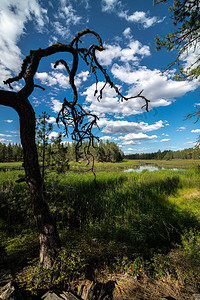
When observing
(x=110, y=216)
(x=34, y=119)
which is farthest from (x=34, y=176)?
(x=110, y=216)

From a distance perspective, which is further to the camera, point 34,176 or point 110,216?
point 110,216

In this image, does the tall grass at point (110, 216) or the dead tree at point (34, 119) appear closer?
the dead tree at point (34, 119)

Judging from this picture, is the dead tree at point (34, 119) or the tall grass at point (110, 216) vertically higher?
the dead tree at point (34, 119)

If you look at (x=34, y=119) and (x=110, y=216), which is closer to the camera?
(x=34, y=119)

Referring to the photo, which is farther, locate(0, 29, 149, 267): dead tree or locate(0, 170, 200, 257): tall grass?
locate(0, 170, 200, 257): tall grass

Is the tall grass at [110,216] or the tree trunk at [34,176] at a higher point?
the tree trunk at [34,176]

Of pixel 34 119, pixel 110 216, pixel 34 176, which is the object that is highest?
pixel 34 119

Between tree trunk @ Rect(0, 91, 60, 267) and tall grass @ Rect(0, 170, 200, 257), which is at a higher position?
tree trunk @ Rect(0, 91, 60, 267)

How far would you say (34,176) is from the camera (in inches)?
84.2

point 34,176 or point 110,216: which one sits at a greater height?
point 34,176

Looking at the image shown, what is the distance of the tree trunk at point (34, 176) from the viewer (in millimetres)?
2037

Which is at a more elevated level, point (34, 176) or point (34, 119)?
point (34, 119)

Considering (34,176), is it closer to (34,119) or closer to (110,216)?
(34,119)

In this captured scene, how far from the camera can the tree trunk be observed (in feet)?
6.68
